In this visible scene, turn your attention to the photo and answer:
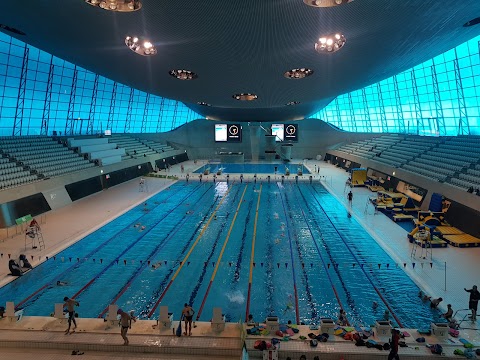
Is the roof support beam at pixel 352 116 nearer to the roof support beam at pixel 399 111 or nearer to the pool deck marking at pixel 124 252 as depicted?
the roof support beam at pixel 399 111

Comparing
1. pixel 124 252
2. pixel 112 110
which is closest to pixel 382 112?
pixel 112 110

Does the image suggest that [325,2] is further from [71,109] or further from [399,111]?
[399,111]

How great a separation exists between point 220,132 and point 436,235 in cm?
3552

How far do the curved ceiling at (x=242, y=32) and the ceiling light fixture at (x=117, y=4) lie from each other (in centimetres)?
34

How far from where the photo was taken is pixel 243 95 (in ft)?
80.9

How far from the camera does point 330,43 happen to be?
12023 millimetres

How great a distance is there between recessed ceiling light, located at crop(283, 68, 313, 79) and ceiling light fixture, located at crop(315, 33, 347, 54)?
4202mm

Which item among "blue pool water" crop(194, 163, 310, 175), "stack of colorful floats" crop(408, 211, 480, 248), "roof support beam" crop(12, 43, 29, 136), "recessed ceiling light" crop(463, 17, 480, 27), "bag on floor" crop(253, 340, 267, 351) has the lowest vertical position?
"bag on floor" crop(253, 340, 267, 351)

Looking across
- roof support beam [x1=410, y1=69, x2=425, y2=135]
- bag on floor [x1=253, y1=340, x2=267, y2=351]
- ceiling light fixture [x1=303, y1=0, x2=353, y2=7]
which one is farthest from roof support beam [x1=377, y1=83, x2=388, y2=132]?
bag on floor [x1=253, y1=340, x2=267, y2=351]

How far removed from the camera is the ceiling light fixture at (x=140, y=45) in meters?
11.7

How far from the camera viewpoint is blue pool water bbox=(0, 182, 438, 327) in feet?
29.7

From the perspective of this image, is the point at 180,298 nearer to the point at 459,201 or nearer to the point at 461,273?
the point at 461,273

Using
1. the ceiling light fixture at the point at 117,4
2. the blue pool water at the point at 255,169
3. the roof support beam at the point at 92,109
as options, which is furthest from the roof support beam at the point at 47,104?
the ceiling light fixture at the point at 117,4

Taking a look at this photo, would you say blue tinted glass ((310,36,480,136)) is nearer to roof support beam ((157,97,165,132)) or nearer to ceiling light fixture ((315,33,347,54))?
ceiling light fixture ((315,33,347,54))
